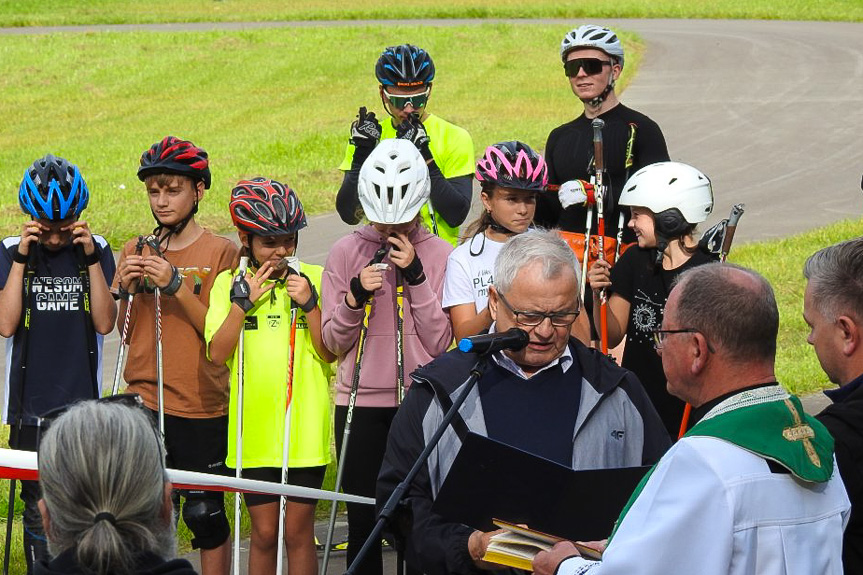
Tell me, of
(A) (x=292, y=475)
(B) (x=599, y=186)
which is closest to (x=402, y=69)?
(B) (x=599, y=186)

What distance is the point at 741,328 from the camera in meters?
4.14

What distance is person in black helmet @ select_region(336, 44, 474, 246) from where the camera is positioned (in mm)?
8062

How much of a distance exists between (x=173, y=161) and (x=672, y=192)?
9.31ft

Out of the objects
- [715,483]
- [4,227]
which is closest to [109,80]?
[4,227]

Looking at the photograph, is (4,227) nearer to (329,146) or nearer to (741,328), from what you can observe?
(329,146)

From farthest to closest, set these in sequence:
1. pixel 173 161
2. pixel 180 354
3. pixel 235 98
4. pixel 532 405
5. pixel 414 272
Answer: pixel 235 98
pixel 173 161
pixel 180 354
pixel 414 272
pixel 532 405

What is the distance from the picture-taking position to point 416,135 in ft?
26.4

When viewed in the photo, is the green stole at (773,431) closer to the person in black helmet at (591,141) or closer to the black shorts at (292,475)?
the black shorts at (292,475)

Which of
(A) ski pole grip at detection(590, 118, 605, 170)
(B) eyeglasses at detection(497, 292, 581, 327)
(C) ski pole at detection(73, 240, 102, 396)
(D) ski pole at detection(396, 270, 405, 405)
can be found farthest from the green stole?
(C) ski pole at detection(73, 240, 102, 396)

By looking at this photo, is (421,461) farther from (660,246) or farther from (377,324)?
(660,246)

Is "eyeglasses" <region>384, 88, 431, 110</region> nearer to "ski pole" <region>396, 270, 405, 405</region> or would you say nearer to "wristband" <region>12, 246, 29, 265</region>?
"ski pole" <region>396, 270, 405, 405</region>

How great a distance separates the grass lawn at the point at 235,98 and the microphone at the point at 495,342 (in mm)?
13152

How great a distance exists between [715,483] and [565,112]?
2329cm

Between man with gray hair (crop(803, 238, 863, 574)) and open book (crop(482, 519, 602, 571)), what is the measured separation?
87cm
